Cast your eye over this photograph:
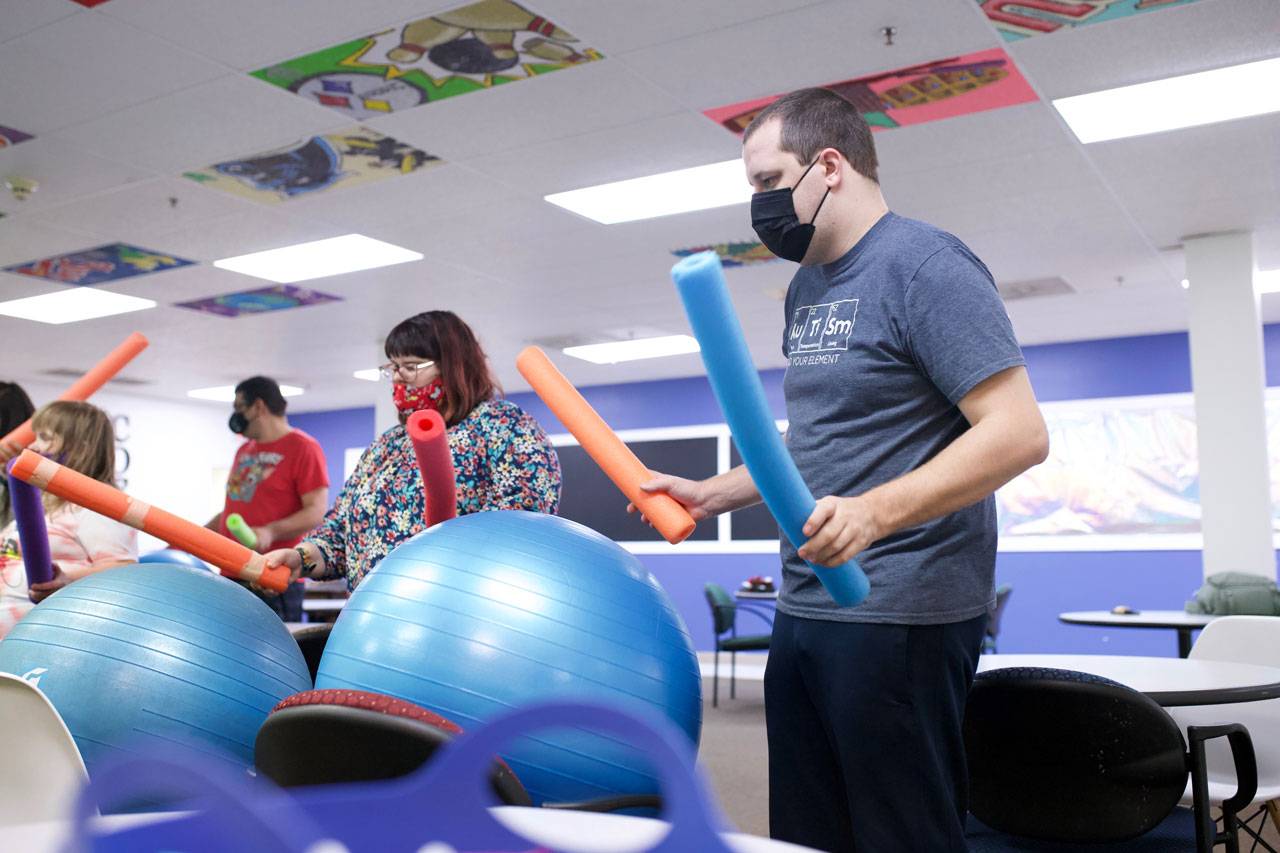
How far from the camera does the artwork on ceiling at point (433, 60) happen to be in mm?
3504

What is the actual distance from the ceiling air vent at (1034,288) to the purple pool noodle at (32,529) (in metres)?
5.92

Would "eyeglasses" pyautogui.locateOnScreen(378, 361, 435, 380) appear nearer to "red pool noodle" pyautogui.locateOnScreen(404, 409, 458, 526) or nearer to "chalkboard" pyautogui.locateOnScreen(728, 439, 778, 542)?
"red pool noodle" pyautogui.locateOnScreen(404, 409, 458, 526)

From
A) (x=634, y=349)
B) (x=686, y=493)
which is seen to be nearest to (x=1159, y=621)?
(x=686, y=493)

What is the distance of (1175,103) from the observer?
422cm

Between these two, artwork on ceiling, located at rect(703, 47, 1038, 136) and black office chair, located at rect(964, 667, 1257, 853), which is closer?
black office chair, located at rect(964, 667, 1257, 853)

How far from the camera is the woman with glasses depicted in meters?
2.06

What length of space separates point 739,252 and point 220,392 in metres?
7.05

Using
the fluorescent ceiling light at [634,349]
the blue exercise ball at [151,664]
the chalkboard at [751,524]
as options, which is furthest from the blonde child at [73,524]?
the chalkboard at [751,524]

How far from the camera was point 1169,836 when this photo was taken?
5.85ft

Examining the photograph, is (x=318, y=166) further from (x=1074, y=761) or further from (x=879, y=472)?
(x=1074, y=761)

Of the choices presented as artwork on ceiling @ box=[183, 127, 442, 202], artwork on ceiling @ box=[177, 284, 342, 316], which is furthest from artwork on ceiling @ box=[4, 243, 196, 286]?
artwork on ceiling @ box=[183, 127, 442, 202]

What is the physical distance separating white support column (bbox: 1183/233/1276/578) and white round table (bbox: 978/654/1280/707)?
3820mm

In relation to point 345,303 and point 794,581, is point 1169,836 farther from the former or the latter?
point 345,303

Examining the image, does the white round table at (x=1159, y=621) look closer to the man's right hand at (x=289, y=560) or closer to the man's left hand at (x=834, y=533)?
the man's right hand at (x=289, y=560)
